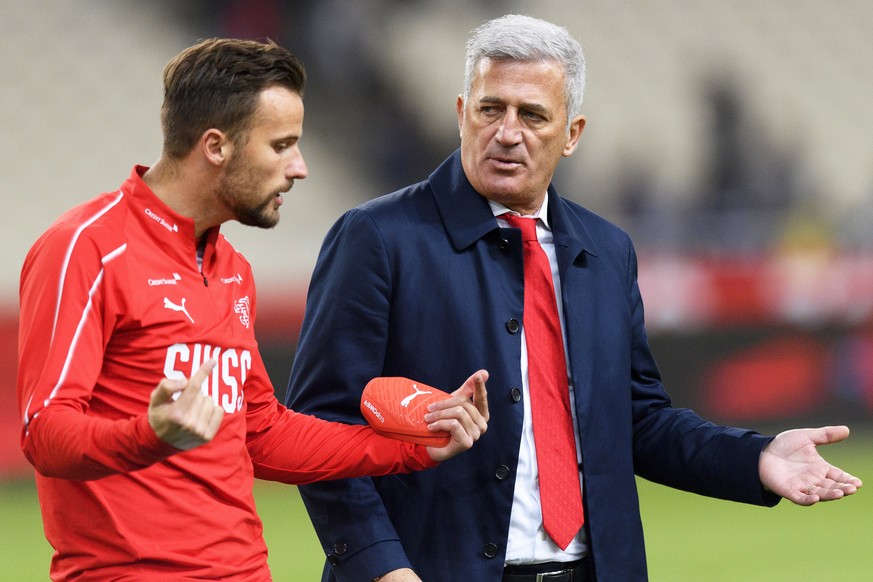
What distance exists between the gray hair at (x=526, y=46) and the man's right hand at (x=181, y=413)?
1094 mm

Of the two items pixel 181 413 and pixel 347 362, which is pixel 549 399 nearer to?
pixel 347 362

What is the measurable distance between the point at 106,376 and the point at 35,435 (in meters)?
0.18

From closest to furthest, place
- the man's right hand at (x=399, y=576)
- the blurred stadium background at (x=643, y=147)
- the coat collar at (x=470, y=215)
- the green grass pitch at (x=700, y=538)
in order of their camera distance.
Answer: the man's right hand at (x=399, y=576) < the coat collar at (x=470, y=215) < the green grass pitch at (x=700, y=538) < the blurred stadium background at (x=643, y=147)

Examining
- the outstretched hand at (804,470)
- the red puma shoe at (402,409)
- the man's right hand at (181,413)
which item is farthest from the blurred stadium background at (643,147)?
the man's right hand at (181,413)

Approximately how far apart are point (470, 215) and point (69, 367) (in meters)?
0.96

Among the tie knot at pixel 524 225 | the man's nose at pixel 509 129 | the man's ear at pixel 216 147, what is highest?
the man's nose at pixel 509 129

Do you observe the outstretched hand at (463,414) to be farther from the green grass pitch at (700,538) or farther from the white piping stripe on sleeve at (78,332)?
the green grass pitch at (700,538)

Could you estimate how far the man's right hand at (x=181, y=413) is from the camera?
5.60 feet

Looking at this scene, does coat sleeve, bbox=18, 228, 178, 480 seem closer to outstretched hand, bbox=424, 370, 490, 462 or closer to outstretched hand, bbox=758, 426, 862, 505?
outstretched hand, bbox=424, 370, 490, 462

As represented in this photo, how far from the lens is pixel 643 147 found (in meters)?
10.8

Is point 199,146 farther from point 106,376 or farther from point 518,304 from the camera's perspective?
point 518,304

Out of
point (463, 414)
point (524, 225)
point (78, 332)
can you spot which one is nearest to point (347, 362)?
point (463, 414)

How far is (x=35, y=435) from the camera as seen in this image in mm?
1814

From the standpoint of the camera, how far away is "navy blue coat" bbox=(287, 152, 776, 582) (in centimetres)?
241
